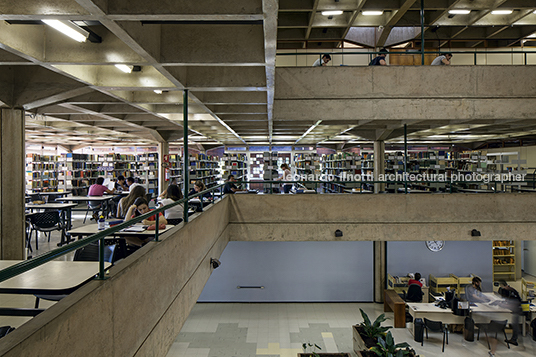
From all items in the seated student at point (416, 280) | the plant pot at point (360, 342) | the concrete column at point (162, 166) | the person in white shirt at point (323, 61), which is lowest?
the plant pot at point (360, 342)

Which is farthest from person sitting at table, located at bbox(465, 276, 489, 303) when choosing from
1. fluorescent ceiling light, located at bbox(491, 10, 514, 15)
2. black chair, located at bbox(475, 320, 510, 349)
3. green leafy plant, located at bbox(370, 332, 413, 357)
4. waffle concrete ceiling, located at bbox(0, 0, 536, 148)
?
fluorescent ceiling light, located at bbox(491, 10, 514, 15)

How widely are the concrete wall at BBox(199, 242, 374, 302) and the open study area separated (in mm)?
44

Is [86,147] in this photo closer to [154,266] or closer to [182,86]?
[182,86]

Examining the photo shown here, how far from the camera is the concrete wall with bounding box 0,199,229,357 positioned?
5.26 ft

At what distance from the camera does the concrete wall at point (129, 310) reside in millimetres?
1603

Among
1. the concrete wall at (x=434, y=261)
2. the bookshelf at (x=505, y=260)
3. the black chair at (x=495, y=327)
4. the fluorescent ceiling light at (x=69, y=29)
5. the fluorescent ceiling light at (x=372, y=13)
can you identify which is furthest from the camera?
the bookshelf at (x=505, y=260)

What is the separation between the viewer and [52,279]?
2.43m

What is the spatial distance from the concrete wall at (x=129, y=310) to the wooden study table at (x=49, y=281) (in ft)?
0.84

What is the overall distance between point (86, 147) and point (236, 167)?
9.50m

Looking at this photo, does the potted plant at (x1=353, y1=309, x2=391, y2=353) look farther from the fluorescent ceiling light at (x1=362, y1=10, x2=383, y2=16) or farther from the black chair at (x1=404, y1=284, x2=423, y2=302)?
the fluorescent ceiling light at (x1=362, y1=10, x2=383, y2=16)

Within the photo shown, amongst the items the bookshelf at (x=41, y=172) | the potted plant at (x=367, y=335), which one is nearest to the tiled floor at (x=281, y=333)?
the potted plant at (x=367, y=335)

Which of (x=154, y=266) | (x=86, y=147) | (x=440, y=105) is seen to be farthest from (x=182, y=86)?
(x=86, y=147)

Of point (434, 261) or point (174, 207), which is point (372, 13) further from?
point (434, 261)

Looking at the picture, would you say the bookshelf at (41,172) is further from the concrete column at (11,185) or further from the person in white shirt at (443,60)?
the person in white shirt at (443,60)
